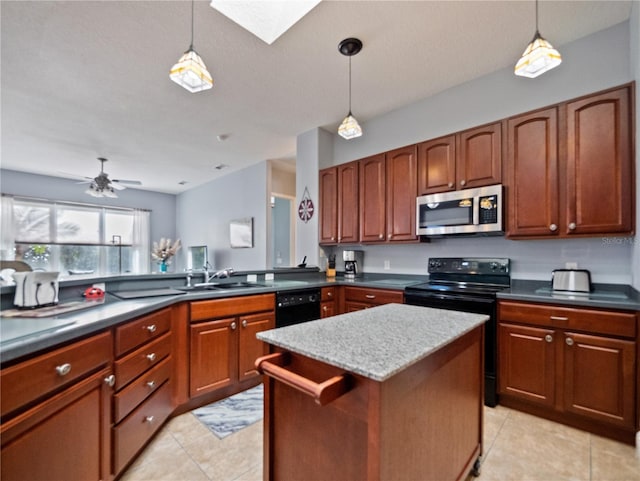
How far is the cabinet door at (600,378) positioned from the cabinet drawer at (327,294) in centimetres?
192

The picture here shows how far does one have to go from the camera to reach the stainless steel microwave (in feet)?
7.96

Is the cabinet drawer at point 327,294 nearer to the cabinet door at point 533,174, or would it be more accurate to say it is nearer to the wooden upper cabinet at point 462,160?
the wooden upper cabinet at point 462,160

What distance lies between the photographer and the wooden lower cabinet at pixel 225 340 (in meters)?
2.17

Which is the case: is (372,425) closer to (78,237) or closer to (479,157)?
(479,157)

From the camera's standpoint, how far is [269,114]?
346 centimetres

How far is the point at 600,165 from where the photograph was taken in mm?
2020

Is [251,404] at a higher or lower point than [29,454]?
lower

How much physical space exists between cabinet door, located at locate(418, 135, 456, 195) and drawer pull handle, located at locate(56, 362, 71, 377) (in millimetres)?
2839

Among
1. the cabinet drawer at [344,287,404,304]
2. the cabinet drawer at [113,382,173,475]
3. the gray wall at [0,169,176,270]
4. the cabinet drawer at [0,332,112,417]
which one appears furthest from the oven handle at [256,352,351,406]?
the gray wall at [0,169,176,270]

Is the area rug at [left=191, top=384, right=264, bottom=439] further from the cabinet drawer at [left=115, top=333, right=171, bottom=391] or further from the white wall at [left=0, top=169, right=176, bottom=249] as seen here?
the white wall at [left=0, top=169, right=176, bottom=249]

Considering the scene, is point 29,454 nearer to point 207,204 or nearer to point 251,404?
point 251,404

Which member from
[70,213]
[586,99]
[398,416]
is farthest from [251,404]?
[70,213]

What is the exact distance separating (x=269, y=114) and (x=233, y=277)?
1.95m

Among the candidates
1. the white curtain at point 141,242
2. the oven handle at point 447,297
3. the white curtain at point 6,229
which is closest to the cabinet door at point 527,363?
the oven handle at point 447,297
